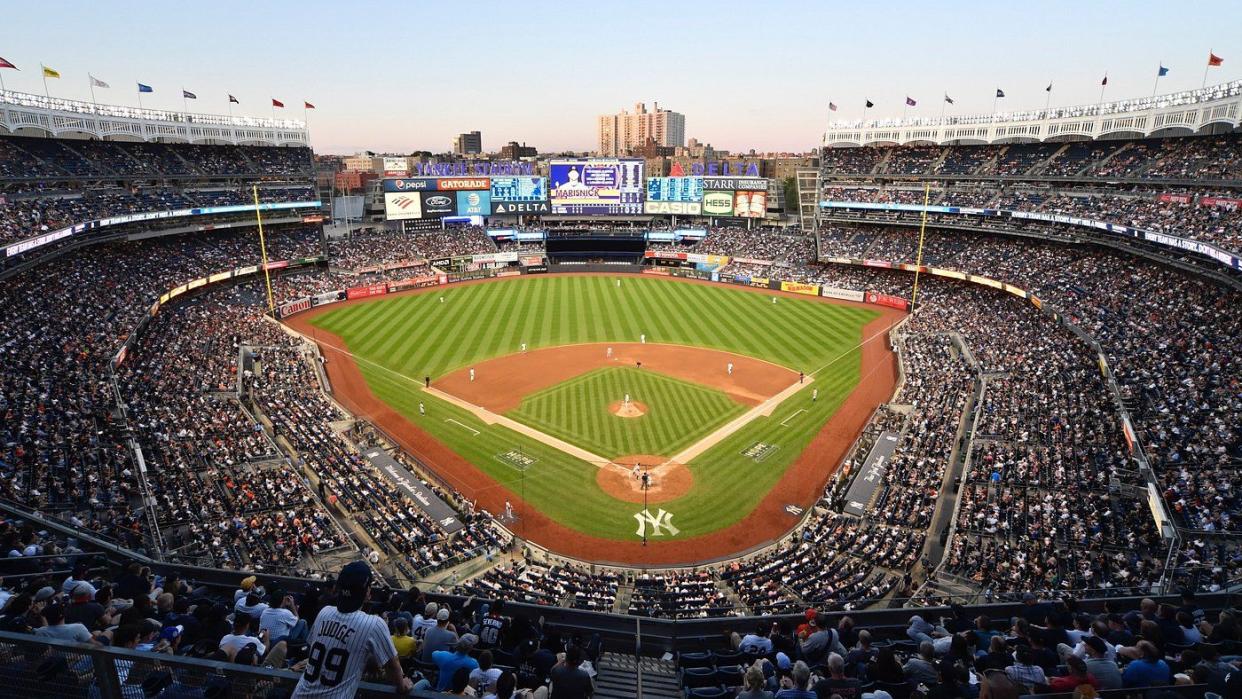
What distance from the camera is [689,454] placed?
3005 cm

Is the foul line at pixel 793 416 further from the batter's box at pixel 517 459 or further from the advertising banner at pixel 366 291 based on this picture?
the advertising banner at pixel 366 291

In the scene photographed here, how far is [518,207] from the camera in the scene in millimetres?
80938

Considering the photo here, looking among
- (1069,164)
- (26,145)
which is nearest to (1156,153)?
(1069,164)

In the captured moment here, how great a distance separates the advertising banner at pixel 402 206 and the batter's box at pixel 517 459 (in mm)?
53861

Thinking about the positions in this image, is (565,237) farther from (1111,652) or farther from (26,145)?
(1111,652)

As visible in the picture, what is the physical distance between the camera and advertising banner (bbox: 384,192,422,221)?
7425 cm

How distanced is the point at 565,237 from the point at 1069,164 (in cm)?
5387

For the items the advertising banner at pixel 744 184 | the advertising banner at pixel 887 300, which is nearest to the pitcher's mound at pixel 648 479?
the advertising banner at pixel 887 300

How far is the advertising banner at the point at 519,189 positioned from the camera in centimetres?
8044

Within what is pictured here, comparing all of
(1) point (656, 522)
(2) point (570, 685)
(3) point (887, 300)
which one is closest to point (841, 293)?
(3) point (887, 300)

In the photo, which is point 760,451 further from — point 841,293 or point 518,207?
point 518,207

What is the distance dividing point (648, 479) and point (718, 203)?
6062 centimetres

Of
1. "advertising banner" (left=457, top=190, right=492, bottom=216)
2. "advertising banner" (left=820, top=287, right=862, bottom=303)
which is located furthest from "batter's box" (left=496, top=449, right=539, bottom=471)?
"advertising banner" (left=457, top=190, right=492, bottom=216)

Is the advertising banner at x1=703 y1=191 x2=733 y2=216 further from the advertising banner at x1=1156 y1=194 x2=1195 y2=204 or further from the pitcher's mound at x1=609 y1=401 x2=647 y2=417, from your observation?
the pitcher's mound at x1=609 y1=401 x2=647 y2=417
